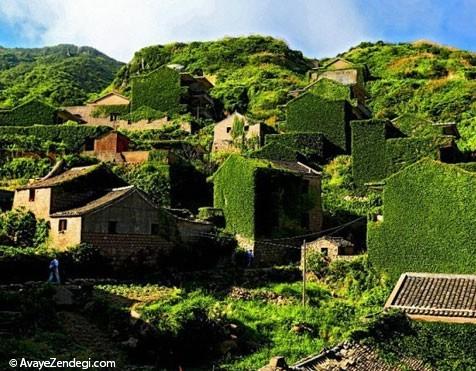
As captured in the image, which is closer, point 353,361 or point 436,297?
point 353,361

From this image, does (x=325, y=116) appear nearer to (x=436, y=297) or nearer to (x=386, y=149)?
(x=386, y=149)

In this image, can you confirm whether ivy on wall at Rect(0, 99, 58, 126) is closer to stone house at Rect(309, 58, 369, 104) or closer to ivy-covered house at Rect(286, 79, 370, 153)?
ivy-covered house at Rect(286, 79, 370, 153)

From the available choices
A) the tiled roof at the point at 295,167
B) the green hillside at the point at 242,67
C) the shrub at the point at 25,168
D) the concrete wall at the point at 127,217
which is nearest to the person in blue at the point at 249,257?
the concrete wall at the point at 127,217

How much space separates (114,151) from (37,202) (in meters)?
13.0

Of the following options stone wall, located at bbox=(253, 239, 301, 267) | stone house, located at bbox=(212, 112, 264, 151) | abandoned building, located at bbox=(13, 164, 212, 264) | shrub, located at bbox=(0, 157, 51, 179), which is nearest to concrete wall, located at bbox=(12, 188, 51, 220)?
abandoned building, located at bbox=(13, 164, 212, 264)

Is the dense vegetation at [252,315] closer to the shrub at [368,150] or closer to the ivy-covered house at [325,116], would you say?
the shrub at [368,150]

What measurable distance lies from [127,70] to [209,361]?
71906mm

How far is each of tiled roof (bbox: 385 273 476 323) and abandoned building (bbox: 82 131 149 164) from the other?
81.1ft

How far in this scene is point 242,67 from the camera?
8456 centimetres

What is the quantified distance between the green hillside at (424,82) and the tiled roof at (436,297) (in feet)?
80.5

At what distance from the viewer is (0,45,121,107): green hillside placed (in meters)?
77.2

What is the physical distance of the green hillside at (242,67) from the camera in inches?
2667

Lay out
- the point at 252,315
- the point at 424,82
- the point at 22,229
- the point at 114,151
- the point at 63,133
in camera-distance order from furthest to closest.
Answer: the point at 424,82 < the point at 63,133 < the point at 114,151 < the point at 22,229 < the point at 252,315

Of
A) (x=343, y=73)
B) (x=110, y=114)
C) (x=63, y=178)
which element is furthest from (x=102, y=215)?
(x=343, y=73)
